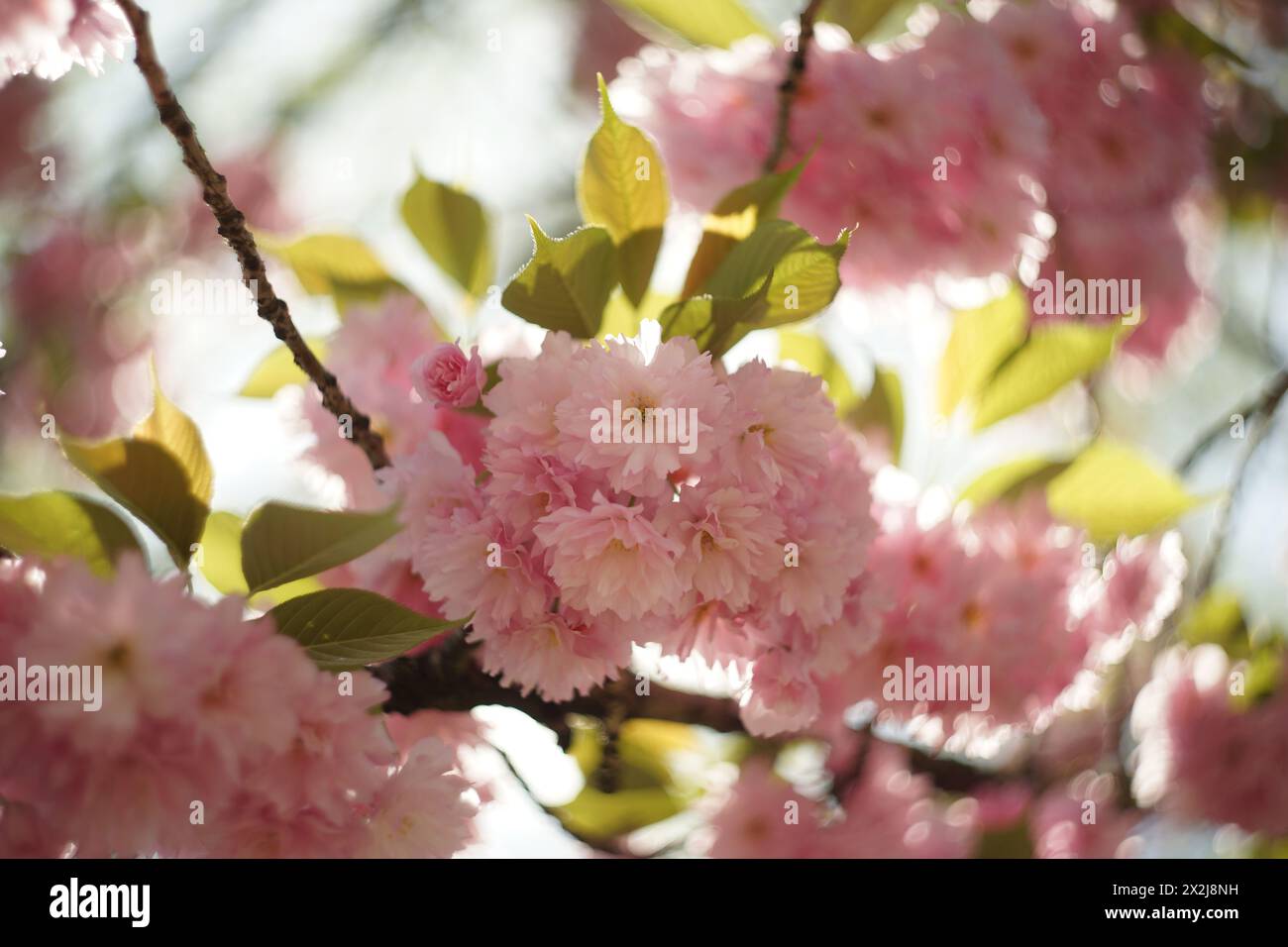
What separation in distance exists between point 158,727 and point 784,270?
391mm

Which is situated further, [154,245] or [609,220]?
[154,245]

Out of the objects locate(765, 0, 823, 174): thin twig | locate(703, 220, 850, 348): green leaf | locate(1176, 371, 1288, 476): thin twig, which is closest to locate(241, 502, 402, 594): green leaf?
locate(703, 220, 850, 348): green leaf

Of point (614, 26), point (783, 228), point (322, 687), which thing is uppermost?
point (614, 26)

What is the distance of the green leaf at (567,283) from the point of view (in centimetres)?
57

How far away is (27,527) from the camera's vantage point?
536 mm

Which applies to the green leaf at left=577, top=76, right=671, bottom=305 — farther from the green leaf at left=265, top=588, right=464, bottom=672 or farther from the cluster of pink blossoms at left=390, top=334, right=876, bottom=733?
the green leaf at left=265, top=588, right=464, bottom=672

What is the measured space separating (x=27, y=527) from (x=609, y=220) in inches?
15.5

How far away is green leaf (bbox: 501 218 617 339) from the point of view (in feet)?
1.86

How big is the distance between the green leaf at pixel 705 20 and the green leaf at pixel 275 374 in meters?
0.45

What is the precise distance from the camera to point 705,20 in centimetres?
94

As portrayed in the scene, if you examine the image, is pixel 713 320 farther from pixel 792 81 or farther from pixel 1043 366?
pixel 1043 366

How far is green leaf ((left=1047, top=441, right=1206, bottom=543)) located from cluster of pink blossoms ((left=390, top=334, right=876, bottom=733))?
15.7 inches
